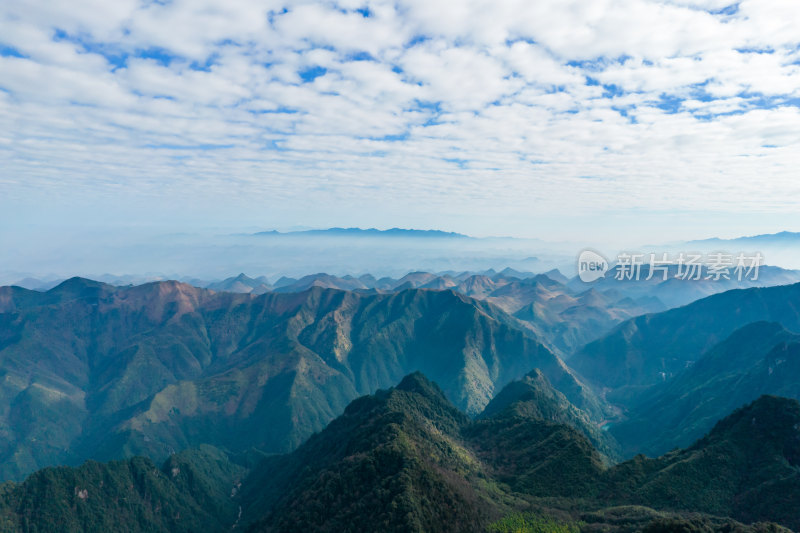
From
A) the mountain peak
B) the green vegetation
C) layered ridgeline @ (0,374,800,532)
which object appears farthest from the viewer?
the mountain peak

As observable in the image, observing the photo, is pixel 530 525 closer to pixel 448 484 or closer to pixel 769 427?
pixel 448 484

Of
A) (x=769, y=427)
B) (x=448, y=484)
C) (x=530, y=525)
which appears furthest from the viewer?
(x=769, y=427)

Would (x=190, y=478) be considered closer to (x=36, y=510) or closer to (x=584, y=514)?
(x=36, y=510)

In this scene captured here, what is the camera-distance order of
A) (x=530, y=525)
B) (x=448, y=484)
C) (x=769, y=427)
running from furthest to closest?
(x=769, y=427) < (x=448, y=484) < (x=530, y=525)

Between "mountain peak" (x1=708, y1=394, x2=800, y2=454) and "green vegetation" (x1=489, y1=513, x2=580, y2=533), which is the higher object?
"mountain peak" (x1=708, y1=394, x2=800, y2=454)

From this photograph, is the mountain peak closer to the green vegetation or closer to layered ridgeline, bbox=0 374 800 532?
layered ridgeline, bbox=0 374 800 532

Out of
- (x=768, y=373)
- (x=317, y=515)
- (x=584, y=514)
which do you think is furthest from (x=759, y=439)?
(x=768, y=373)

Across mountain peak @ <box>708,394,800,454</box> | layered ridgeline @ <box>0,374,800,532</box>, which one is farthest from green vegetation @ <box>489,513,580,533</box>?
mountain peak @ <box>708,394,800,454</box>

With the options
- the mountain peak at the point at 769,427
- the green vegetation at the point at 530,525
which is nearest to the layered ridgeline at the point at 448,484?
the mountain peak at the point at 769,427

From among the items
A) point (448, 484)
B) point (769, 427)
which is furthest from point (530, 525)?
point (769, 427)
